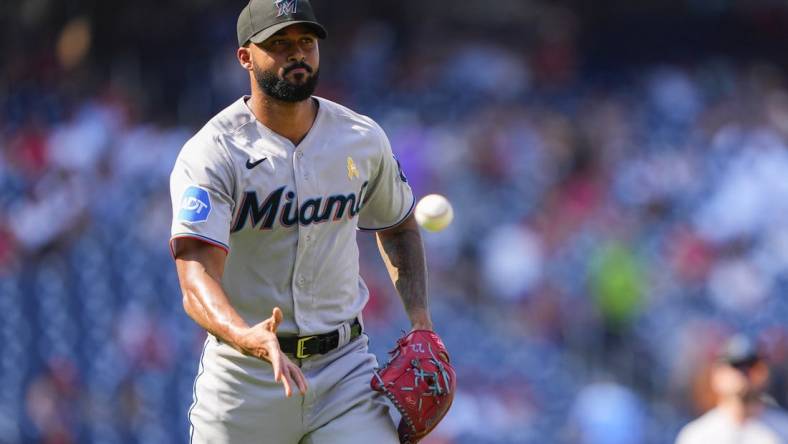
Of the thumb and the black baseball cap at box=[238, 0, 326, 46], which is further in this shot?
the black baseball cap at box=[238, 0, 326, 46]

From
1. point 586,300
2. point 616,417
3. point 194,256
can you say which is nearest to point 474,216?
point 586,300

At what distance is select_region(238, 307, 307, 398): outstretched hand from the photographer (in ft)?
11.1

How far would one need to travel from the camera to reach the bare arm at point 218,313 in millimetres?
3428

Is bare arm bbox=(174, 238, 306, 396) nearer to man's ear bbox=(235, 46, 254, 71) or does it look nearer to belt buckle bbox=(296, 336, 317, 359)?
belt buckle bbox=(296, 336, 317, 359)

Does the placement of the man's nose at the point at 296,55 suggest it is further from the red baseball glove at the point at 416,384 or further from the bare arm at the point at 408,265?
the red baseball glove at the point at 416,384

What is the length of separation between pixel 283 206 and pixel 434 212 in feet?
4.43

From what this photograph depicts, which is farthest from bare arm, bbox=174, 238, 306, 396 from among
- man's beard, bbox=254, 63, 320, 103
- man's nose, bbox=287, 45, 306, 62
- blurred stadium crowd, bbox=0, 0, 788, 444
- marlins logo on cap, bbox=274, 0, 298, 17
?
blurred stadium crowd, bbox=0, 0, 788, 444

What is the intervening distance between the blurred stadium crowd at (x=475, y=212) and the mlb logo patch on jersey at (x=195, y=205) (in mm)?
6180

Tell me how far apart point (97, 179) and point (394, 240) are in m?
7.13

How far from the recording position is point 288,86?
4016mm

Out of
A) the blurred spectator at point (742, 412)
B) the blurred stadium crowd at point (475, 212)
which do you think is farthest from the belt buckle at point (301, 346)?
the blurred stadium crowd at point (475, 212)

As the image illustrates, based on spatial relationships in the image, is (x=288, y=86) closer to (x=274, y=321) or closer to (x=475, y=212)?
(x=274, y=321)

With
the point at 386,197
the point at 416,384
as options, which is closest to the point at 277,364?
the point at 416,384

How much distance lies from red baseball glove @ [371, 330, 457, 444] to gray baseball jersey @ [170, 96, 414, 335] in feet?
0.73
